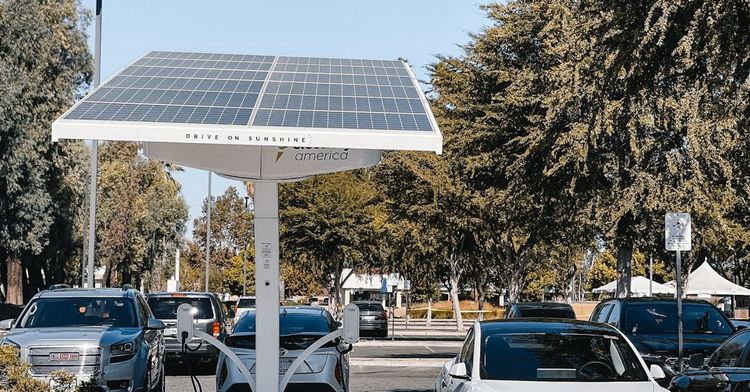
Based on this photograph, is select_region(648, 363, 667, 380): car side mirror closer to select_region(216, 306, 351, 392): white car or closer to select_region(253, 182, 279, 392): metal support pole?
select_region(253, 182, 279, 392): metal support pole

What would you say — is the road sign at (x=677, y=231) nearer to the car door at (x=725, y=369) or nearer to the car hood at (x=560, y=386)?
the car door at (x=725, y=369)

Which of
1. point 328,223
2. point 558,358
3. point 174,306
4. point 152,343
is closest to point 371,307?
point 328,223

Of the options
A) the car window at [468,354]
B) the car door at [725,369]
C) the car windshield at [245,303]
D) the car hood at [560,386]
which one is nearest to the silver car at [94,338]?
the car window at [468,354]

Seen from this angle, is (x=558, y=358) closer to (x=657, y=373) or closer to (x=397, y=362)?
(x=657, y=373)

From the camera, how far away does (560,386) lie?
9680 mm

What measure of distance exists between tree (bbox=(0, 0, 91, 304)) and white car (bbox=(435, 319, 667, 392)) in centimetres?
3346

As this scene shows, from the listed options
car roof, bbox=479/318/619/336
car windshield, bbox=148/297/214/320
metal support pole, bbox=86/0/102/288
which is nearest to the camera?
car roof, bbox=479/318/619/336

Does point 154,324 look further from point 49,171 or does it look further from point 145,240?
point 145,240

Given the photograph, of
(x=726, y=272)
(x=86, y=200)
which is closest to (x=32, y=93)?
(x=86, y=200)

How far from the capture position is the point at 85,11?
162 ft

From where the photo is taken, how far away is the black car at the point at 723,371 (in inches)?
390

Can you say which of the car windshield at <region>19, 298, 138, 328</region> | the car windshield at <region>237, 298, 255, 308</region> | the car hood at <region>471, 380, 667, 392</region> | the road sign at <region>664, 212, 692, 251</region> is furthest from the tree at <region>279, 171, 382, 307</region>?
the car hood at <region>471, 380, 667, 392</region>

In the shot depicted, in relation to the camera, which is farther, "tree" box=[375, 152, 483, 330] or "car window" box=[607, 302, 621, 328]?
"tree" box=[375, 152, 483, 330]

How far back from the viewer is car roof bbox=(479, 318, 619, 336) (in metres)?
10.9
